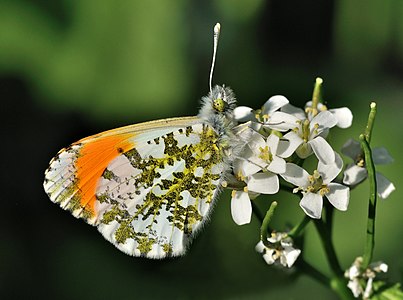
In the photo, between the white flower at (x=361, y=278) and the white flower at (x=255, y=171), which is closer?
the white flower at (x=255, y=171)

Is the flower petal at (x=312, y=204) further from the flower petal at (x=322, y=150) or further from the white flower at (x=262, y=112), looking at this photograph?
the white flower at (x=262, y=112)

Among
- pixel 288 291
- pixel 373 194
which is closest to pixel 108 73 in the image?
pixel 288 291

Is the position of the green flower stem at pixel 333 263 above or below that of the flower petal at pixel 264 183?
below

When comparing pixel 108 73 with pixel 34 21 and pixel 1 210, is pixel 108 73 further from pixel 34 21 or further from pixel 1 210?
pixel 1 210

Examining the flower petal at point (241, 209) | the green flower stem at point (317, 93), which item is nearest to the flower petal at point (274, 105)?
the green flower stem at point (317, 93)

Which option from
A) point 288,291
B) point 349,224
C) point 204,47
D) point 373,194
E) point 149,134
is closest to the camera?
point 373,194

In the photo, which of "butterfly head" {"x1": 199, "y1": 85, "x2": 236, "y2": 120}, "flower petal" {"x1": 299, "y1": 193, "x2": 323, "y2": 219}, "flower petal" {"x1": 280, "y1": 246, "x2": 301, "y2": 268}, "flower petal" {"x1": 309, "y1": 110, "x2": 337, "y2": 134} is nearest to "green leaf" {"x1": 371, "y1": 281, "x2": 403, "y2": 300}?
"flower petal" {"x1": 280, "y1": 246, "x2": 301, "y2": 268}

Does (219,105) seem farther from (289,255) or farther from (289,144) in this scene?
(289,255)
